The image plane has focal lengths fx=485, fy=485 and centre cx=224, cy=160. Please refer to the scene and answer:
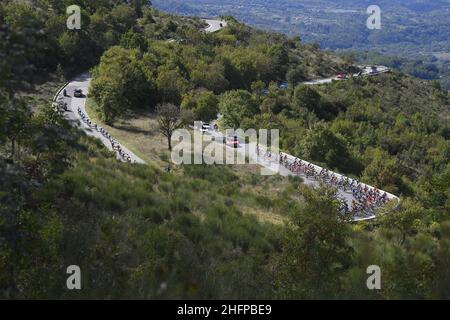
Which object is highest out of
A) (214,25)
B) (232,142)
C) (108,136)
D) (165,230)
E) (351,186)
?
(214,25)

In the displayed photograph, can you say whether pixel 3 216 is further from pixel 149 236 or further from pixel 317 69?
pixel 317 69

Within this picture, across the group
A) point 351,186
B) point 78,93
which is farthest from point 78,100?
point 351,186

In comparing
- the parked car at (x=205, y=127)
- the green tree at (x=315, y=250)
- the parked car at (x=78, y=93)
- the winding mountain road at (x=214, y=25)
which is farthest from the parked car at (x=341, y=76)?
the green tree at (x=315, y=250)

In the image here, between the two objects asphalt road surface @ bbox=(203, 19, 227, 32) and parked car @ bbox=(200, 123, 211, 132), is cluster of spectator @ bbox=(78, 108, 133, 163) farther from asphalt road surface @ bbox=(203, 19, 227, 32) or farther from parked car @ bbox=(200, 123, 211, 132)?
asphalt road surface @ bbox=(203, 19, 227, 32)

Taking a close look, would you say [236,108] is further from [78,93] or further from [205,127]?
[78,93]

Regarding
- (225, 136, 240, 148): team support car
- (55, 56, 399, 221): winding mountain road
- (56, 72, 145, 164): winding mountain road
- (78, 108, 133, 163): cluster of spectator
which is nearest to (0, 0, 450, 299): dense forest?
(55, 56, 399, 221): winding mountain road
